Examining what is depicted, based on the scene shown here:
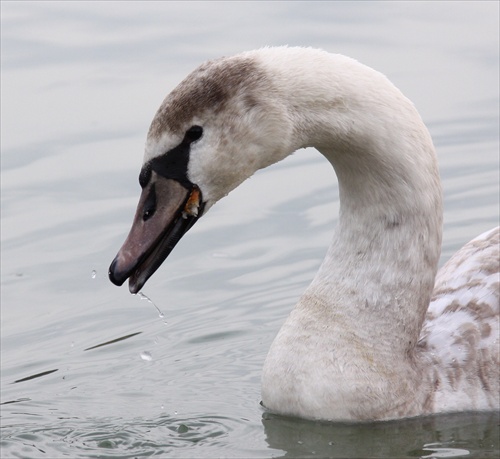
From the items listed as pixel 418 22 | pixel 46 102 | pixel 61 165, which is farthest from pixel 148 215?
pixel 418 22

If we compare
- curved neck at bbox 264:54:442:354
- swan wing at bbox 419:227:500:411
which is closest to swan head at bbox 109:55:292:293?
curved neck at bbox 264:54:442:354

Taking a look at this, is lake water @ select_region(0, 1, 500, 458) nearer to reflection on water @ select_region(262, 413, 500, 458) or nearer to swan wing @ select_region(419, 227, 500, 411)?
reflection on water @ select_region(262, 413, 500, 458)

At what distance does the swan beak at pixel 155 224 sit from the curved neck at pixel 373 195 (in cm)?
59

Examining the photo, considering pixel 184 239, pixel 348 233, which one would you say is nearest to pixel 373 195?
pixel 348 233

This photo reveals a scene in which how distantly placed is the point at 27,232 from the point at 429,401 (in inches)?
157

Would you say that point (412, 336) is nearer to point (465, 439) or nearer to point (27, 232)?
point (465, 439)

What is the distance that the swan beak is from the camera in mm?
7145

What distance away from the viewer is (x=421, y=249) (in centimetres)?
771

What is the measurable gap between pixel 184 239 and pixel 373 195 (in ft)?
10.8

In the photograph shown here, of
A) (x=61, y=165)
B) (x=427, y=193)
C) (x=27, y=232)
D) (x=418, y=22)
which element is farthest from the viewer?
(x=418, y=22)

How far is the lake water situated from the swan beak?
1.02 m

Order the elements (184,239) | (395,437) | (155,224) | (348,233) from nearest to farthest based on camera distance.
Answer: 1. (155,224)
2. (395,437)
3. (348,233)
4. (184,239)

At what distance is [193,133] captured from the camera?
23.1 ft

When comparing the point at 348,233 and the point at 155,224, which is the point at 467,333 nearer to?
the point at 348,233
